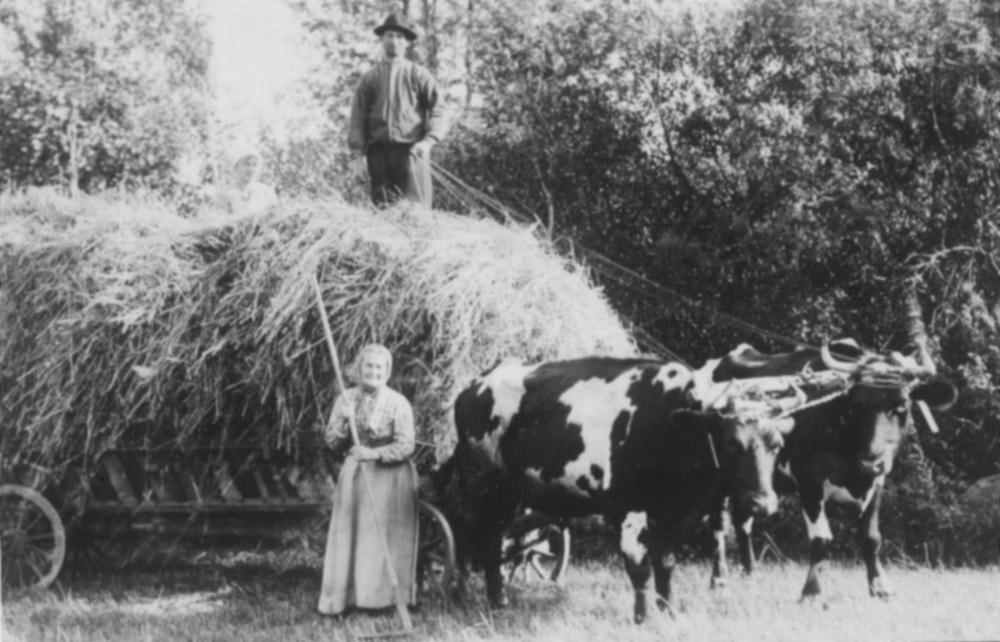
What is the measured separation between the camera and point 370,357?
699 centimetres

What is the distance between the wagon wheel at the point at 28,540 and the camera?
8234 mm

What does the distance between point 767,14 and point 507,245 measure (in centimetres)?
455

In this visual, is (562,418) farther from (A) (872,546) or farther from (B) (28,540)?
(B) (28,540)

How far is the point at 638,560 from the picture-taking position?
6.61 meters

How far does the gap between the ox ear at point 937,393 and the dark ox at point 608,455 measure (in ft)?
3.79

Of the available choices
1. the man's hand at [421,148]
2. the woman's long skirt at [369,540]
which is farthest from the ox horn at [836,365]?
the man's hand at [421,148]

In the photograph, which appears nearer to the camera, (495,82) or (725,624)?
(725,624)

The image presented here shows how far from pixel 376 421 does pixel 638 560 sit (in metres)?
1.82

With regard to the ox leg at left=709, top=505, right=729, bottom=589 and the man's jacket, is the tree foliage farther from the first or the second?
the ox leg at left=709, top=505, right=729, bottom=589

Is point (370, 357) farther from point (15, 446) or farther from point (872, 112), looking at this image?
point (872, 112)

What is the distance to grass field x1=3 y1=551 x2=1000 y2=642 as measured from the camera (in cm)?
613

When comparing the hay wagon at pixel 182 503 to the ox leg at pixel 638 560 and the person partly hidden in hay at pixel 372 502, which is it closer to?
the person partly hidden in hay at pixel 372 502

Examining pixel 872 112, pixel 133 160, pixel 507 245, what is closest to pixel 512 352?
pixel 507 245

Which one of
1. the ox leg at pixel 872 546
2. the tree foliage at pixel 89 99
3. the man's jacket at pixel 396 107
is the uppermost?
the tree foliage at pixel 89 99
